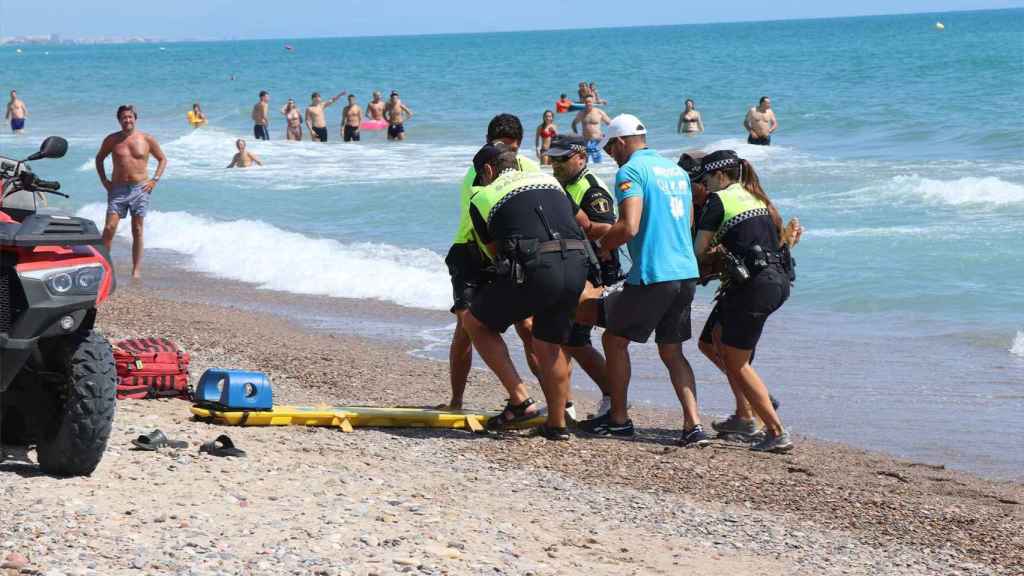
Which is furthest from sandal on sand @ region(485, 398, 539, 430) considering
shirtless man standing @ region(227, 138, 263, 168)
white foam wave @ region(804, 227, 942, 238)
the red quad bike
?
shirtless man standing @ region(227, 138, 263, 168)

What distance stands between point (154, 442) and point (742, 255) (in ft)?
9.56

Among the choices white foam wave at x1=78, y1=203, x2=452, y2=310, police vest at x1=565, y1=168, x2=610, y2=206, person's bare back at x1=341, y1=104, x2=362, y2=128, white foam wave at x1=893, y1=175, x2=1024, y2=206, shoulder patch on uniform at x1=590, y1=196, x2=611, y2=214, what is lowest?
white foam wave at x1=78, y1=203, x2=452, y2=310

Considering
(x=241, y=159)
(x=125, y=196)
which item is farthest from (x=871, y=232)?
(x=241, y=159)

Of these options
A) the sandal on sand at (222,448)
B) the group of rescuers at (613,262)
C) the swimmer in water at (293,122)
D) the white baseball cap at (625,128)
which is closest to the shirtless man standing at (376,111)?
the swimmer in water at (293,122)

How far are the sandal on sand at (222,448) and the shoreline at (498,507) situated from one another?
59mm

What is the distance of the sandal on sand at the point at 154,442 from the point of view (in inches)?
226

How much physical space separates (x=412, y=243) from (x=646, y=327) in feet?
32.3

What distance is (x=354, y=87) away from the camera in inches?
2662

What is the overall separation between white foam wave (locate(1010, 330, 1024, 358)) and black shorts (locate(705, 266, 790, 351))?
4053 mm

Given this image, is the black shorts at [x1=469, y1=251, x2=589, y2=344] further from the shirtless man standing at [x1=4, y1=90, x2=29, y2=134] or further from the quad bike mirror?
the shirtless man standing at [x1=4, y1=90, x2=29, y2=134]

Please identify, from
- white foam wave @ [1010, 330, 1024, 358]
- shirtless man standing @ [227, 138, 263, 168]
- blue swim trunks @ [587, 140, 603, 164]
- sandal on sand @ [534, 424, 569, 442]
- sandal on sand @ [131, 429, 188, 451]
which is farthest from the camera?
shirtless man standing @ [227, 138, 263, 168]

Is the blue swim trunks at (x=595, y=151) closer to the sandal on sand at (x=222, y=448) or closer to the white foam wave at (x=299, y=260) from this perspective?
the white foam wave at (x=299, y=260)

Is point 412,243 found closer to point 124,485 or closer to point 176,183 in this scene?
point 176,183

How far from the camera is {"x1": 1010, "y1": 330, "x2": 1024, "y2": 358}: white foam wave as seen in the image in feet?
33.6
